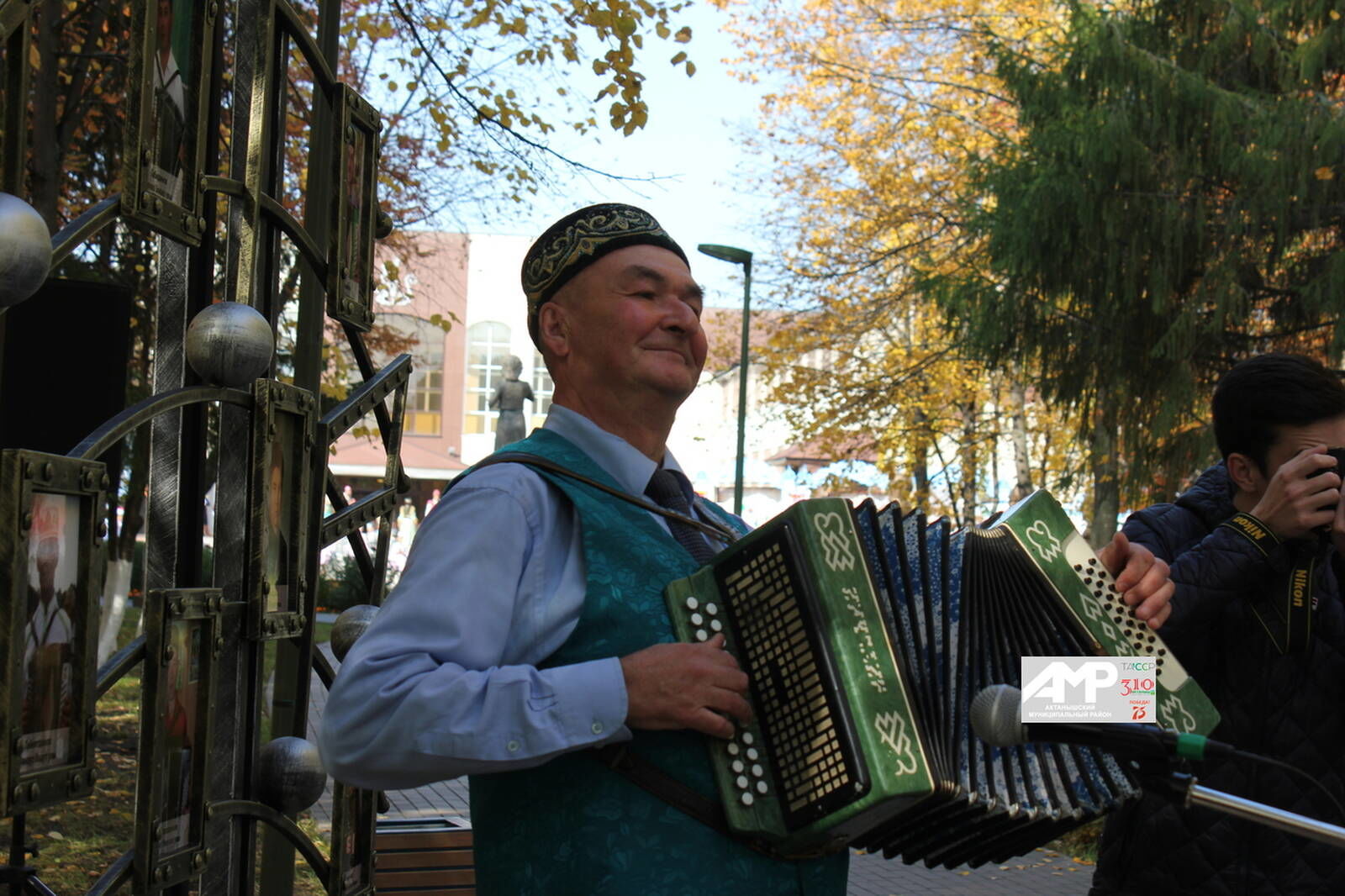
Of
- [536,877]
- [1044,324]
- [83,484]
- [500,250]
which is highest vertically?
[500,250]

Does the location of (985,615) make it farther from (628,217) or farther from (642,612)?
(628,217)

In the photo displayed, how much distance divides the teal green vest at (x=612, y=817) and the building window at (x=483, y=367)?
50028 mm

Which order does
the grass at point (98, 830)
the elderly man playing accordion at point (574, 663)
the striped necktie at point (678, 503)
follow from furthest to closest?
the grass at point (98, 830)
the striped necktie at point (678, 503)
the elderly man playing accordion at point (574, 663)

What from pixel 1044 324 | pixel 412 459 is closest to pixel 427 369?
pixel 412 459

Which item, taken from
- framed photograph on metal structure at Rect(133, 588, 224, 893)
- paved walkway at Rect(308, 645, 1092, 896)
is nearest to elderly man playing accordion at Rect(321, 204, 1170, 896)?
framed photograph on metal structure at Rect(133, 588, 224, 893)

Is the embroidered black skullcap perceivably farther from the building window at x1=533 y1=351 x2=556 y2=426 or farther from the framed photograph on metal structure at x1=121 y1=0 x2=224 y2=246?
the building window at x1=533 y1=351 x2=556 y2=426

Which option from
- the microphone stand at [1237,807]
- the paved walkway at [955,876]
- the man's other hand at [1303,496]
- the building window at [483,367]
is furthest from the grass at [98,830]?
the building window at [483,367]

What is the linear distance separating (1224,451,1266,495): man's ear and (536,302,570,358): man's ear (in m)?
1.47

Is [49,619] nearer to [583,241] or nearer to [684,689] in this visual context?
[684,689]

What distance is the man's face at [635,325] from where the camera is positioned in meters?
2.39

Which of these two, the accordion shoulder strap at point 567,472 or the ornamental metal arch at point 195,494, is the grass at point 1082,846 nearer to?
the ornamental metal arch at point 195,494

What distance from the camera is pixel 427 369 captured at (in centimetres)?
4991

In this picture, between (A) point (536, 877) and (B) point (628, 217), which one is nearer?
Result: (A) point (536, 877)

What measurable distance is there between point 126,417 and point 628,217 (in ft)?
3.14
